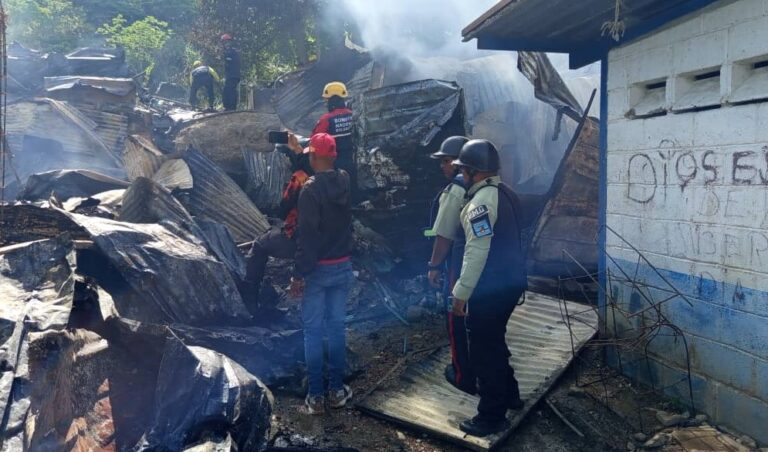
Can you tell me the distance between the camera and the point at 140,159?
23.7 feet

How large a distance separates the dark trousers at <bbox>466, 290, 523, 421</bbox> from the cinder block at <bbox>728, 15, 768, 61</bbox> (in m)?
1.83

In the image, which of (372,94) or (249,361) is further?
(372,94)

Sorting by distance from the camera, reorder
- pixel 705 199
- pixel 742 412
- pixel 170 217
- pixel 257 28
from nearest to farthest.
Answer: pixel 742 412 < pixel 705 199 < pixel 170 217 < pixel 257 28

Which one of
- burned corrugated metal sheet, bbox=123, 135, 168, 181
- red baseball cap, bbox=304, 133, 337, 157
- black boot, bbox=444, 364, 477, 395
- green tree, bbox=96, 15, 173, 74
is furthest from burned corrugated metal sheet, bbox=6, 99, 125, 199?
green tree, bbox=96, 15, 173, 74

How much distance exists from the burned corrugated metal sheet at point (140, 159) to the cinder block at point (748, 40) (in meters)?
5.94

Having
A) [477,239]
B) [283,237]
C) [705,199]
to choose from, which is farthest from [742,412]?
[283,237]

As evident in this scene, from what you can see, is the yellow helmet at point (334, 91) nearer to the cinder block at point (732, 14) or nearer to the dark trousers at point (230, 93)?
the cinder block at point (732, 14)

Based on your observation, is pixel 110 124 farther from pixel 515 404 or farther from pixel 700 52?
pixel 700 52

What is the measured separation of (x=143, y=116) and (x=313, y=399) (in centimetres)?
829

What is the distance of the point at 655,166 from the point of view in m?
3.97

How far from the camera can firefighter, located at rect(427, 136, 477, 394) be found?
402 cm

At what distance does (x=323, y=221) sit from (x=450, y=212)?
90cm

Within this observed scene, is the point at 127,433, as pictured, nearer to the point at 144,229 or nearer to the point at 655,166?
the point at 144,229

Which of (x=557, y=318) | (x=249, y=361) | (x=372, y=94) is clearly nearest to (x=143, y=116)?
(x=372, y=94)
